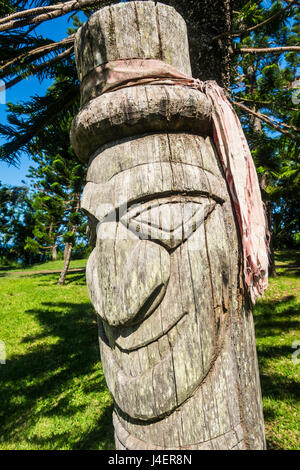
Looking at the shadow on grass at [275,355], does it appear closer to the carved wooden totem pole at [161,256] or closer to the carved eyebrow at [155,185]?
the carved wooden totem pole at [161,256]

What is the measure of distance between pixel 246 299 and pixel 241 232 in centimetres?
30

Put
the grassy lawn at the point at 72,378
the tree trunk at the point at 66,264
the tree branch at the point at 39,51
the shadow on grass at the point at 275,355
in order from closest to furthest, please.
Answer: the tree branch at the point at 39,51
the grassy lawn at the point at 72,378
the shadow on grass at the point at 275,355
the tree trunk at the point at 66,264

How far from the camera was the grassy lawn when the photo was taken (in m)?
2.68

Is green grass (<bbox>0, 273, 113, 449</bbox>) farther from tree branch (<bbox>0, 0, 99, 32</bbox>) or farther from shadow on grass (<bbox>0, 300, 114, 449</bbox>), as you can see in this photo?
tree branch (<bbox>0, 0, 99, 32</bbox>)

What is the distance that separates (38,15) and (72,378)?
147 inches

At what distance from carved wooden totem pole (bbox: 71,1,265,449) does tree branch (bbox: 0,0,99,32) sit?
2.10 feet

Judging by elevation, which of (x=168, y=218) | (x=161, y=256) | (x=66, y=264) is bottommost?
(x=66, y=264)

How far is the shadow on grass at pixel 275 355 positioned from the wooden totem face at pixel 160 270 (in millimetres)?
1926

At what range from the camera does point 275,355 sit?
154 inches

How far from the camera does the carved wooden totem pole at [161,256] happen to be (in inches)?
44.1

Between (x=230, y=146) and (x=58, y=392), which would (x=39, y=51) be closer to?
(x=230, y=146)

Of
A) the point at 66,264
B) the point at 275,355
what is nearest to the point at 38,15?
the point at 275,355

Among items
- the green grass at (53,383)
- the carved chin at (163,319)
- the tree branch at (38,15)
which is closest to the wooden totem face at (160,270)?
the carved chin at (163,319)
